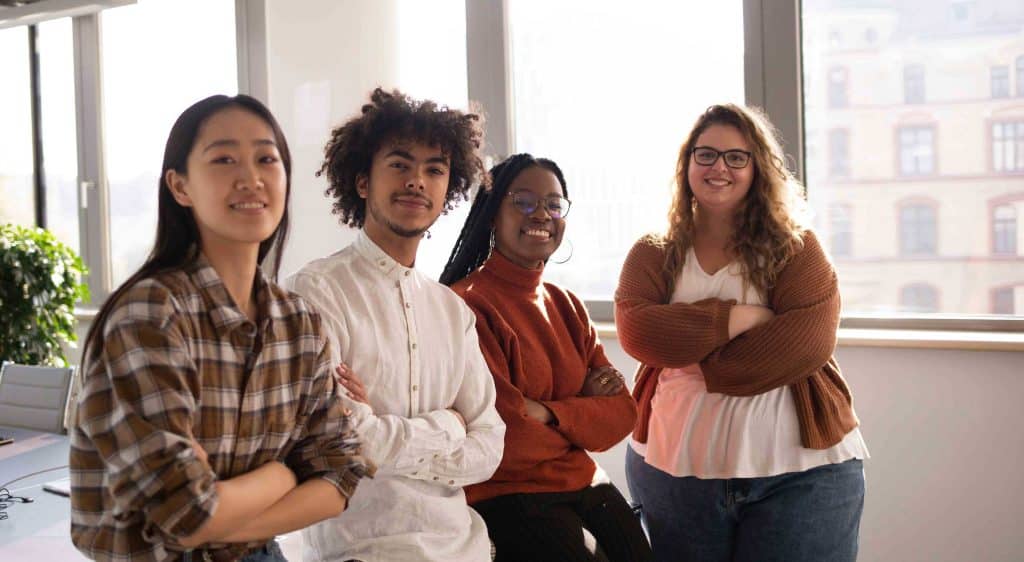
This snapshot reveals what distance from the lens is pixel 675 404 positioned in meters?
2.54

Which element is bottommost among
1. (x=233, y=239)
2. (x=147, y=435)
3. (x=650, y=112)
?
(x=147, y=435)

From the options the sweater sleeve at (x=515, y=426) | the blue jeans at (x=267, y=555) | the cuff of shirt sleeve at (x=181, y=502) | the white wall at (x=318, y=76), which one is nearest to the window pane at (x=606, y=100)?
the white wall at (x=318, y=76)

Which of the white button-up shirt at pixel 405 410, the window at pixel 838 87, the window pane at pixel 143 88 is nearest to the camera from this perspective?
the white button-up shirt at pixel 405 410

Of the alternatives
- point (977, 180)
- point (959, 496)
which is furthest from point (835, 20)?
point (959, 496)

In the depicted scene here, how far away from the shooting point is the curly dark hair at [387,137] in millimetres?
2154

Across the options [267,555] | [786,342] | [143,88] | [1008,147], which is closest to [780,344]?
[786,342]

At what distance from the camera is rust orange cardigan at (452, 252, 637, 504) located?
227 cm

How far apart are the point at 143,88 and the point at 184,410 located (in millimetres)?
4713

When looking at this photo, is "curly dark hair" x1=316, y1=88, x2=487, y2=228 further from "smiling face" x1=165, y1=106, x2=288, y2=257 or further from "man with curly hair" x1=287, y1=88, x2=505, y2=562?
"smiling face" x1=165, y1=106, x2=288, y2=257

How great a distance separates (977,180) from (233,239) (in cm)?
289

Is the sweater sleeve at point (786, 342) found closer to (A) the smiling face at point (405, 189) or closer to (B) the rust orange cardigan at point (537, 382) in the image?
(B) the rust orange cardigan at point (537, 382)

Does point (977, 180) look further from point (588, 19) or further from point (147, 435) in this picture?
point (147, 435)

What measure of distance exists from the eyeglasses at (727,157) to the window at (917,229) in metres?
1.37

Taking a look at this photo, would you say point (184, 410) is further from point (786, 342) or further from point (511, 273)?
point (786, 342)
